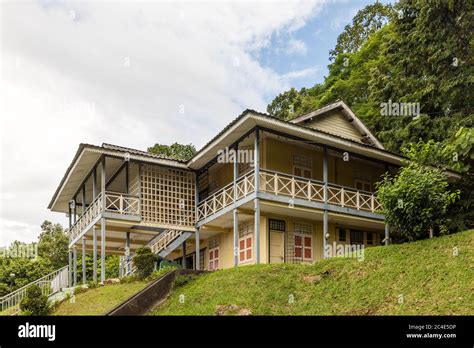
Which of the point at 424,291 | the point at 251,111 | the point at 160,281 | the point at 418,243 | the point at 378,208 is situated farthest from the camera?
the point at 378,208

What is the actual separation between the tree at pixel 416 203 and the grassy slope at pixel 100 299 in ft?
28.5

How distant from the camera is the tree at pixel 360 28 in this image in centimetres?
4588

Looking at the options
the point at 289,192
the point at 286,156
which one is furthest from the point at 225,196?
the point at 286,156

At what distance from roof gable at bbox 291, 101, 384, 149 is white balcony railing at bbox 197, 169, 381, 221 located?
2.95m

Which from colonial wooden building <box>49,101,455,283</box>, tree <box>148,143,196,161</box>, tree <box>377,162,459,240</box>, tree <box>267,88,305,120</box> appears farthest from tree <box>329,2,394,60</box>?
tree <box>377,162,459,240</box>

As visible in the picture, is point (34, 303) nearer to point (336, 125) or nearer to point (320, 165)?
point (320, 165)

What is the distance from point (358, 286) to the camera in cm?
1558

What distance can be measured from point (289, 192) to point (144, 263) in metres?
6.08

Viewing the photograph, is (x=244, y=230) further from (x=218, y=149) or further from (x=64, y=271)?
(x=64, y=271)

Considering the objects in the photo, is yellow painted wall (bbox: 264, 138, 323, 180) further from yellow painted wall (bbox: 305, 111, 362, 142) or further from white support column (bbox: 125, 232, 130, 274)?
white support column (bbox: 125, 232, 130, 274)

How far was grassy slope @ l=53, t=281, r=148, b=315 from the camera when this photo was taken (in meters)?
18.3
